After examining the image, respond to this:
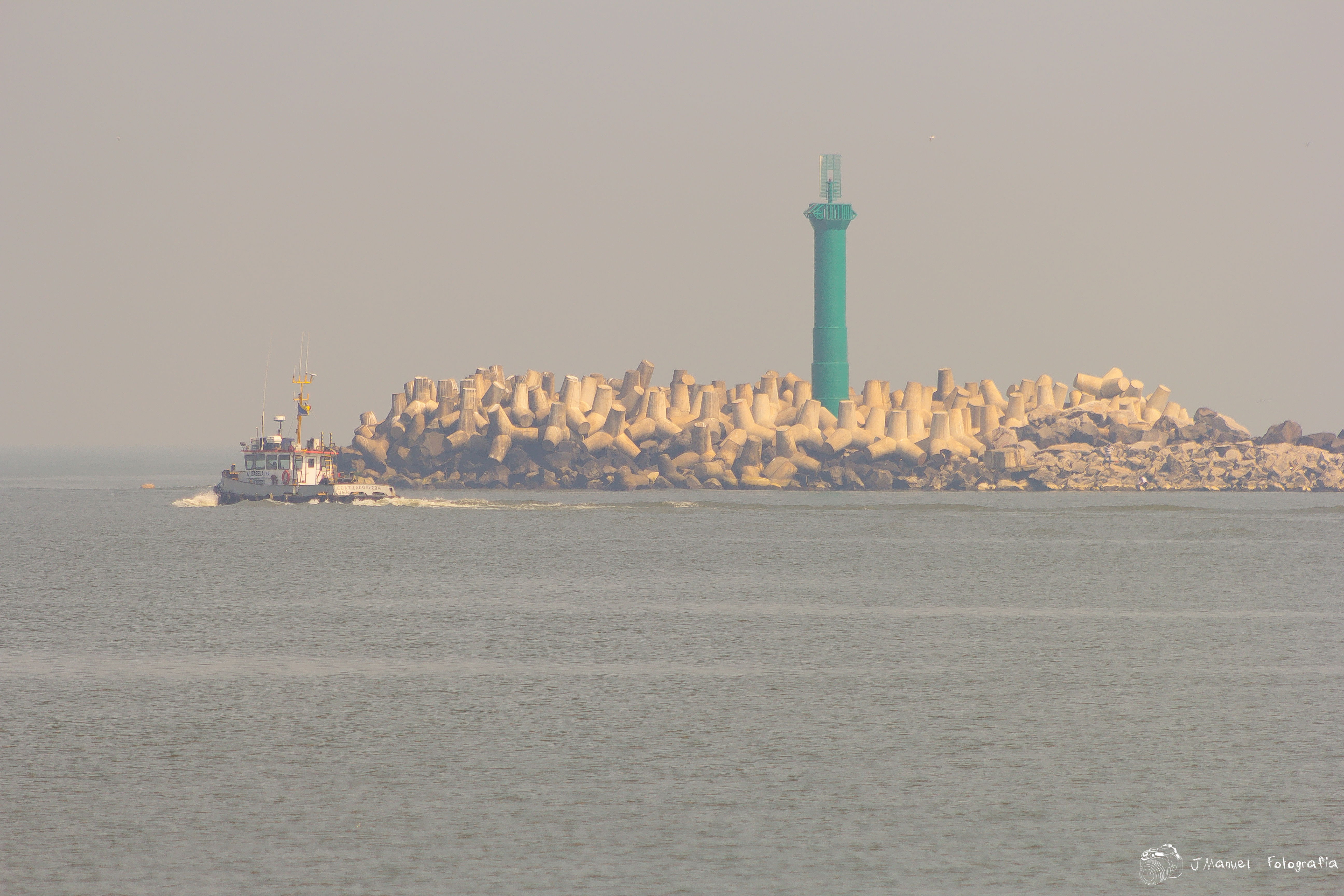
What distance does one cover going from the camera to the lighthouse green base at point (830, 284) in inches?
3831

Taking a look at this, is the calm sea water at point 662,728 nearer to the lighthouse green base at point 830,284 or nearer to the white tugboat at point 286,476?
the white tugboat at point 286,476

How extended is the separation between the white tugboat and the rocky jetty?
20.6 m

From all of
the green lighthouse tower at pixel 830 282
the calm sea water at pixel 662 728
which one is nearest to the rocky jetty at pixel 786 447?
the green lighthouse tower at pixel 830 282

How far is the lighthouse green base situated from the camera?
9731cm

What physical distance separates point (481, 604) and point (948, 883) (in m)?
25.8

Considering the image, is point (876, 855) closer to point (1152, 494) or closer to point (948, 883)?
point (948, 883)

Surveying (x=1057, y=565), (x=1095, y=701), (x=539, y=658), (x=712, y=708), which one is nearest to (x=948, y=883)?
(x=712, y=708)

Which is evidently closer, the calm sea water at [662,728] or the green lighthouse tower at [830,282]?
Answer: the calm sea water at [662,728]

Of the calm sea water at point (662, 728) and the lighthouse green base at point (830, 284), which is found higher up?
the lighthouse green base at point (830, 284)

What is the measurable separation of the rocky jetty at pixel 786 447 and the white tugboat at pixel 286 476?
67.5ft

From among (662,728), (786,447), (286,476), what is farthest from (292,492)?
(662,728)

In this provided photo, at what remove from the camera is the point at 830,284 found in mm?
97312

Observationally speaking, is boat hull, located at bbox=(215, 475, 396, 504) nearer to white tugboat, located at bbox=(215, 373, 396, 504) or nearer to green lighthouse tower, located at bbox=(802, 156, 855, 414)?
white tugboat, located at bbox=(215, 373, 396, 504)

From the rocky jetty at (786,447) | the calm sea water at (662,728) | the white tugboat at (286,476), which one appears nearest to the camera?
the calm sea water at (662,728)
